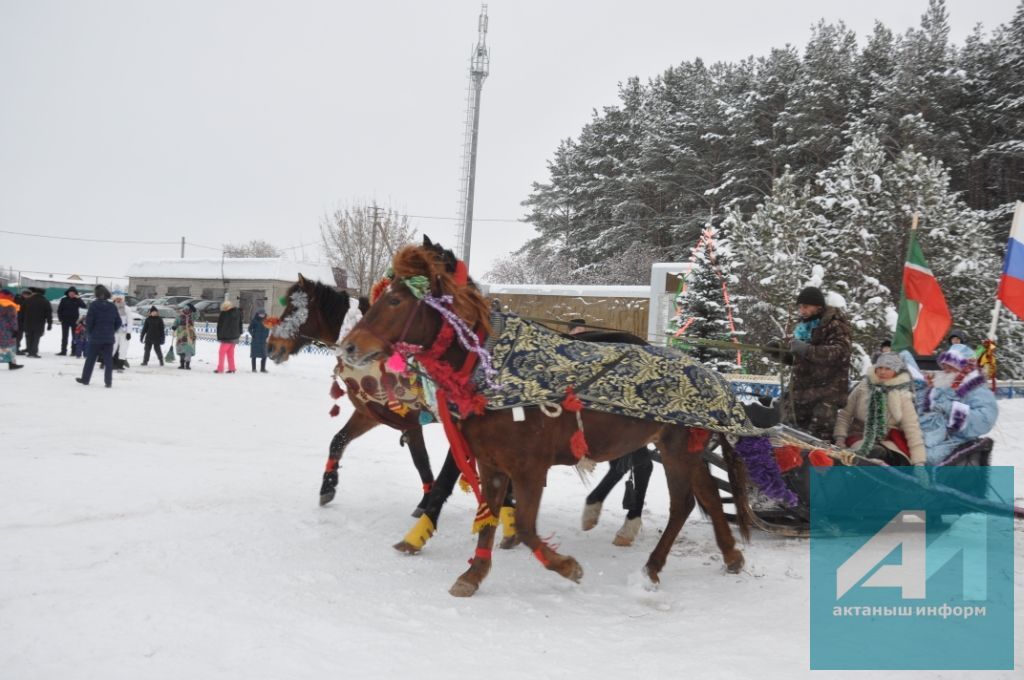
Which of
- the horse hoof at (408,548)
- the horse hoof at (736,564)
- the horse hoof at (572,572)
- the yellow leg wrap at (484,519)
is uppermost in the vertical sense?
the yellow leg wrap at (484,519)

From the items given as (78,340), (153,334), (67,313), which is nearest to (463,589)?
(153,334)

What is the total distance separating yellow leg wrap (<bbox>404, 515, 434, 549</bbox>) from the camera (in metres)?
4.63

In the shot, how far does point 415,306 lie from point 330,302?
2806mm

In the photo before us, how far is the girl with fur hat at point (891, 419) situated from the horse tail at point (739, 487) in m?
1.08

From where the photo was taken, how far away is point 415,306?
3893 millimetres

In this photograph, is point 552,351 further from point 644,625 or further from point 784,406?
point 784,406

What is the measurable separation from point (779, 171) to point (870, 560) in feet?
87.7

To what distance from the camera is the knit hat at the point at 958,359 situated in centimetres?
559

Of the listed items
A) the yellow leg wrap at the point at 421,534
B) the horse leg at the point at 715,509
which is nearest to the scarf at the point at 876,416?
the horse leg at the point at 715,509

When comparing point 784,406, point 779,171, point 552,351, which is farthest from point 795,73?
point 552,351

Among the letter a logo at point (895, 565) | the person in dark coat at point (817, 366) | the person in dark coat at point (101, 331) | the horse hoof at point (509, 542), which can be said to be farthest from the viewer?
the person in dark coat at point (101, 331)

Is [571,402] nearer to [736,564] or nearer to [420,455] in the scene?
[736,564]

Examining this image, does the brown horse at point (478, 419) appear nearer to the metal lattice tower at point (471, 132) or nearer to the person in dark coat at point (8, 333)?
the person in dark coat at point (8, 333)

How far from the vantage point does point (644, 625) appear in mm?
3641
